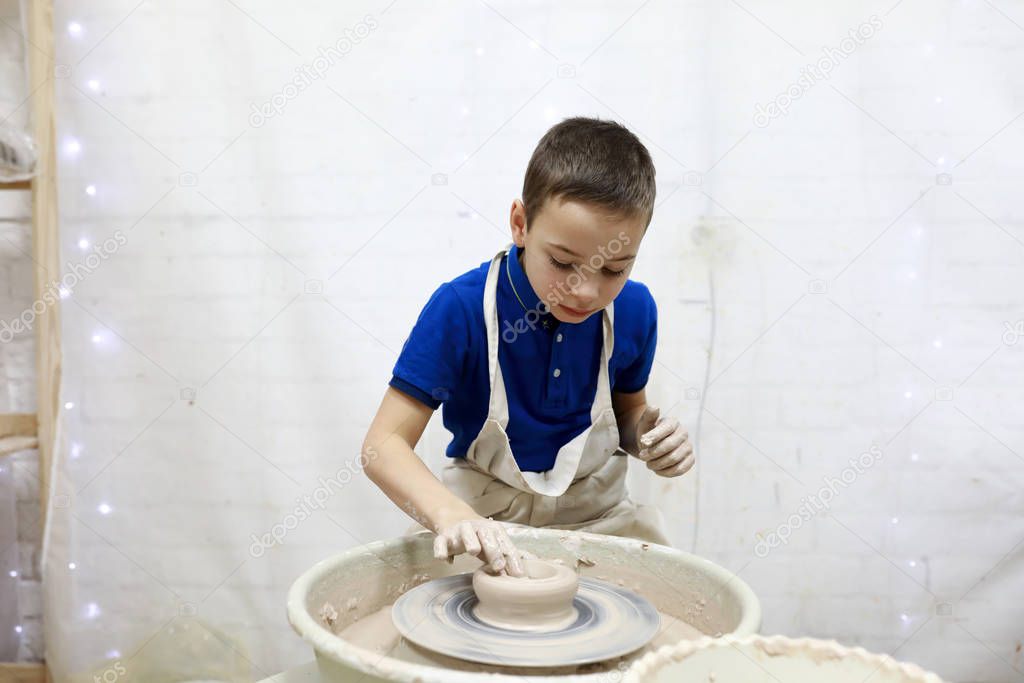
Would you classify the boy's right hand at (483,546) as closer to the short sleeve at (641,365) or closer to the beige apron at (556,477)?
the beige apron at (556,477)

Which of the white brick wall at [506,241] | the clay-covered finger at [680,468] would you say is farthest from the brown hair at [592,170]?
the white brick wall at [506,241]

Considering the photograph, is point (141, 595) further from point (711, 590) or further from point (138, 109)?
point (711, 590)

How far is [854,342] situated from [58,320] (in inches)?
83.1

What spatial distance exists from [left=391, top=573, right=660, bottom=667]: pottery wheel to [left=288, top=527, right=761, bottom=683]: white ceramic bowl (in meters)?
0.10

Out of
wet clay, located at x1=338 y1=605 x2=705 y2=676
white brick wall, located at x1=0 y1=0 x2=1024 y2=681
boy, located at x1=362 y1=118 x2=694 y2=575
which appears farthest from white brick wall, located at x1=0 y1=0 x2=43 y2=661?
wet clay, located at x1=338 y1=605 x2=705 y2=676

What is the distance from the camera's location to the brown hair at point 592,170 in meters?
1.23

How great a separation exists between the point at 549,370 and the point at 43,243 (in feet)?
4.70

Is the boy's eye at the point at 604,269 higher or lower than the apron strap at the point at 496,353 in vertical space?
higher

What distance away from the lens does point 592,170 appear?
1.24 meters

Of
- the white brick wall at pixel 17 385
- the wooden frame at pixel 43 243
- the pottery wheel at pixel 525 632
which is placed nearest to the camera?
the pottery wheel at pixel 525 632

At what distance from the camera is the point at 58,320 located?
2105 millimetres

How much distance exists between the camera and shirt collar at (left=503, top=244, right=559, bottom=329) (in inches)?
55.4

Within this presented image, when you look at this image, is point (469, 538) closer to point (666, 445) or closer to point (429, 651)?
point (429, 651)

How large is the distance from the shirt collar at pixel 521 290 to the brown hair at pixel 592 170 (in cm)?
9
